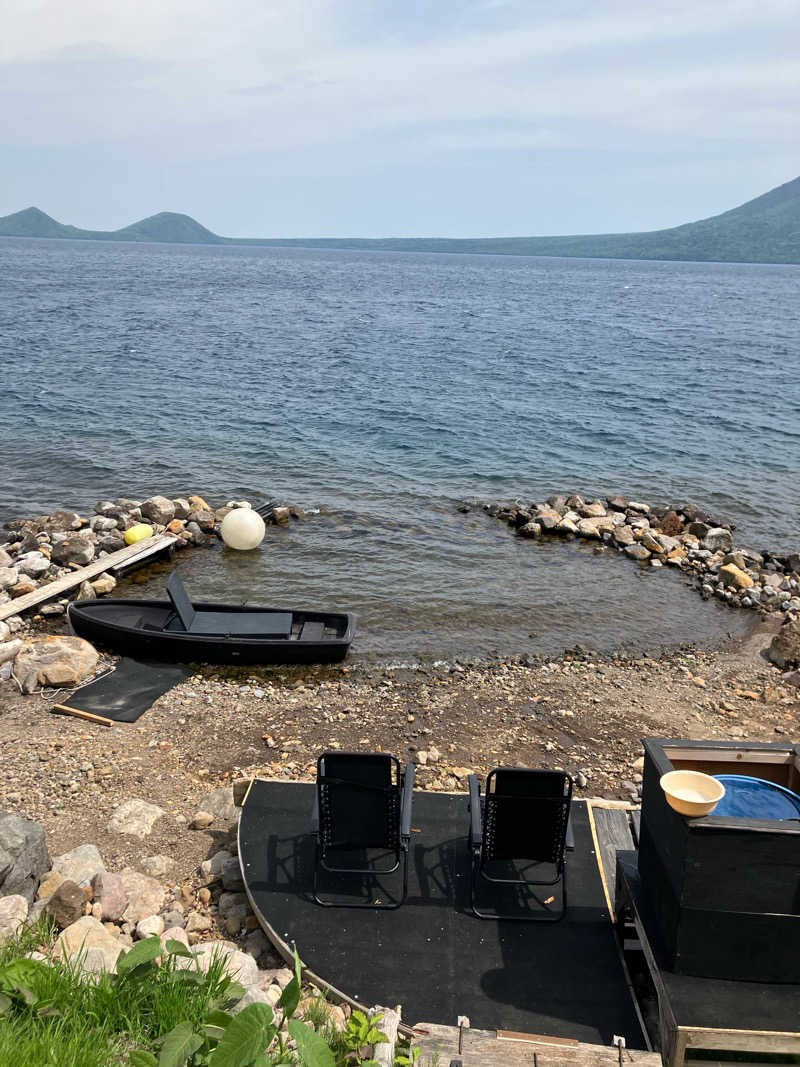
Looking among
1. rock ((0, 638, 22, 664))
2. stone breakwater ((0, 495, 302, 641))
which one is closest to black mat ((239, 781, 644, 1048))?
rock ((0, 638, 22, 664))

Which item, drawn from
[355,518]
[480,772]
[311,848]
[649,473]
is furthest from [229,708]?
[649,473]

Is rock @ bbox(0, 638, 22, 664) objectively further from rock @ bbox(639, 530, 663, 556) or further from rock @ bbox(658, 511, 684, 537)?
rock @ bbox(658, 511, 684, 537)

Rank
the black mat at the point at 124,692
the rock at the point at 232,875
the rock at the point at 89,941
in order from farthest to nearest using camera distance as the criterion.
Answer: the black mat at the point at 124,692 < the rock at the point at 232,875 < the rock at the point at 89,941

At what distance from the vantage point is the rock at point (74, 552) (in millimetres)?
16016

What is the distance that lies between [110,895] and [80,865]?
592mm

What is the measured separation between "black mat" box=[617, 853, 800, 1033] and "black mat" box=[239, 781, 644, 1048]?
2.03ft

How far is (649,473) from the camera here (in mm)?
25031

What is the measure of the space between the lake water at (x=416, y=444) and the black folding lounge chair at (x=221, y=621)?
57.2 inches

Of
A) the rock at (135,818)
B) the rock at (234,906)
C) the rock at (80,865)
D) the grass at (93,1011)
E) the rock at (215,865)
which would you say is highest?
the grass at (93,1011)

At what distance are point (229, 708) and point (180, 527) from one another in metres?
8.23

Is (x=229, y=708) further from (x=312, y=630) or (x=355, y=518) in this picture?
(x=355, y=518)

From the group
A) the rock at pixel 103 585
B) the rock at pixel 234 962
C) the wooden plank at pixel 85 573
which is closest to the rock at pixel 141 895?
the rock at pixel 234 962

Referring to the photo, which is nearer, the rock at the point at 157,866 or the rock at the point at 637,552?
the rock at the point at 157,866

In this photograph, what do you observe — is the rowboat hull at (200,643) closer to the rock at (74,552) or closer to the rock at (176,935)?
the rock at (74,552)
